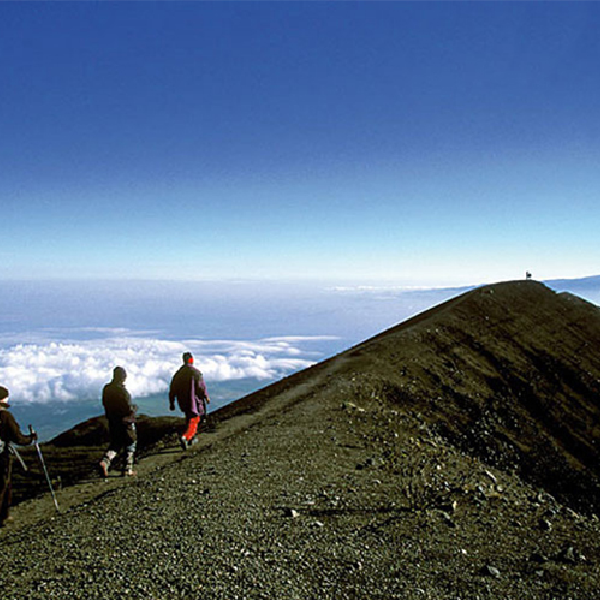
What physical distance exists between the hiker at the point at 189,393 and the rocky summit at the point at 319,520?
0.97 meters

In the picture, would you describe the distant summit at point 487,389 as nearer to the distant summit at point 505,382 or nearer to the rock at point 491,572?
the distant summit at point 505,382

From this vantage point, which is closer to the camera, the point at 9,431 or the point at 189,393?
the point at 9,431

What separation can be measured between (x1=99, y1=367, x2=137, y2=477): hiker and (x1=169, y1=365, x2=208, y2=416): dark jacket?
2397 millimetres

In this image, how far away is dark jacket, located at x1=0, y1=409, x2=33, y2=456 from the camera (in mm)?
10859

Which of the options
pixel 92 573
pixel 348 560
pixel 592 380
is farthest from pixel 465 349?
pixel 92 573

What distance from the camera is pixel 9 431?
1095 cm

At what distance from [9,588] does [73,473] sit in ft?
71.8

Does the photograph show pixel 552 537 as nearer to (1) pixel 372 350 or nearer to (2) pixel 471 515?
(2) pixel 471 515

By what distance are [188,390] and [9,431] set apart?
5.94 metres

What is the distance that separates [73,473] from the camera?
2686 centimetres

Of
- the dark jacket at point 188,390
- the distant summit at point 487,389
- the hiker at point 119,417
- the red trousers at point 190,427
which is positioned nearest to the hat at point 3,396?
the hiker at point 119,417

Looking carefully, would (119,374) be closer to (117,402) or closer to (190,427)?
(117,402)

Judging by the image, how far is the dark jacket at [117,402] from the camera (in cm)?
1347

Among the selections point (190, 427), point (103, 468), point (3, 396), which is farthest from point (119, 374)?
point (190, 427)
